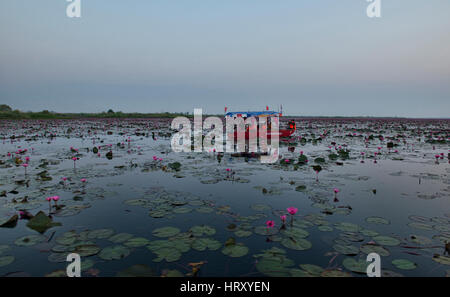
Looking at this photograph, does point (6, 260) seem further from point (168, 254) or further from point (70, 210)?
point (168, 254)

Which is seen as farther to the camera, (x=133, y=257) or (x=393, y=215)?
(x=393, y=215)

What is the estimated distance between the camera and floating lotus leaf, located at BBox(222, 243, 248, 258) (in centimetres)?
361

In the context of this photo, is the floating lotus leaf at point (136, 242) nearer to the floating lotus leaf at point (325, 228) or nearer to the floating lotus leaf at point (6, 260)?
the floating lotus leaf at point (6, 260)

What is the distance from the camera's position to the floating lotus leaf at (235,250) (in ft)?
11.8

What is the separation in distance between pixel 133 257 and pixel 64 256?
3.56 feet

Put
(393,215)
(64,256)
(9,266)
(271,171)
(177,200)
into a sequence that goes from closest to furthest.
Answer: (9,266) < (64,256) < (393,215) < (177,200) < (271,171)

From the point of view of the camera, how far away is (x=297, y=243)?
392 centimetres

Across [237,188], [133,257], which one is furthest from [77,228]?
[237,188]

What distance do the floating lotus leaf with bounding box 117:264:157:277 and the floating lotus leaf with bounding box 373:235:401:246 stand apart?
3966 millimetres

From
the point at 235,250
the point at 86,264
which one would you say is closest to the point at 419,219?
the point at 235,250

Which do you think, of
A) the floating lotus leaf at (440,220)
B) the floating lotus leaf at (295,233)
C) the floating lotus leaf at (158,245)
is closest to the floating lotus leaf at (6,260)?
the floating lotus leaf at (158,245)

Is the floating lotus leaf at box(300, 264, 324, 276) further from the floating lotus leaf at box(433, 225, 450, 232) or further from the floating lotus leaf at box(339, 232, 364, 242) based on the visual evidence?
the floating lotus leaf at box(433, 225, 450, 232)
